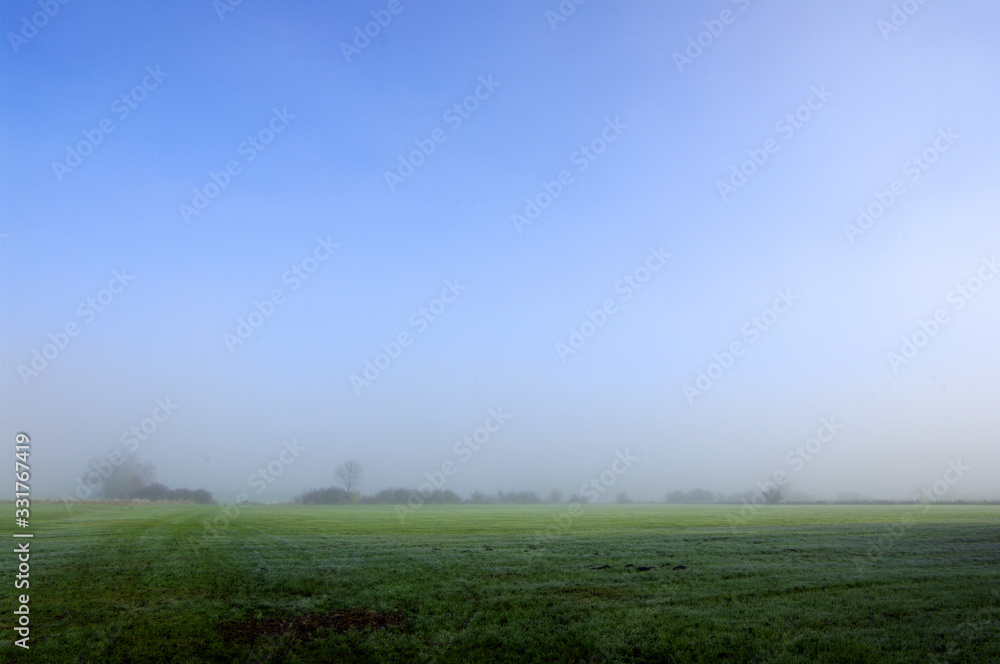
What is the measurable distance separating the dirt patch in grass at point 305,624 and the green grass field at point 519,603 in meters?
0.08

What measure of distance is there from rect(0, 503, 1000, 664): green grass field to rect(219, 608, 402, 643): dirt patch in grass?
8 cm

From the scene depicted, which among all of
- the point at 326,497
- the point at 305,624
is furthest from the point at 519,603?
the point at 326,497

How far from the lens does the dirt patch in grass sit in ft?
55.2

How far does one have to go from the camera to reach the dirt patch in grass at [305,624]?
55.2ft

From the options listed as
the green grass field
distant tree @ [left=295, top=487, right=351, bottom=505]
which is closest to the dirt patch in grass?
the green grass field

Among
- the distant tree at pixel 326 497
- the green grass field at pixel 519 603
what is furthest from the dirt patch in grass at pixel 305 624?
the distant tree at pixel 326 497

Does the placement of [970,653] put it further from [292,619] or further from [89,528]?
[89,528]

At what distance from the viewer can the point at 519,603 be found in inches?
765

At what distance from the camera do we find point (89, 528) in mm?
46125

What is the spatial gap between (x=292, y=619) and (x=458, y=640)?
214 inches

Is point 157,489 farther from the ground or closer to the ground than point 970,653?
closer to the ground

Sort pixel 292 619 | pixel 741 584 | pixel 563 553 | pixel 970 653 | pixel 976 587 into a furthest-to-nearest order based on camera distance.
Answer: pixel 563 553, pixel 741 584, pixel 976 587, pixel 292 619, pixel 970 653

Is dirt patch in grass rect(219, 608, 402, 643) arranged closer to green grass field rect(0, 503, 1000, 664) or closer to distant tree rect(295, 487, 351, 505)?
green grass field rect(0, 503, 1000, 664)

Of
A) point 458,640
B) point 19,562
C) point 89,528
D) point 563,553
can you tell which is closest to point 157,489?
point 89,528
